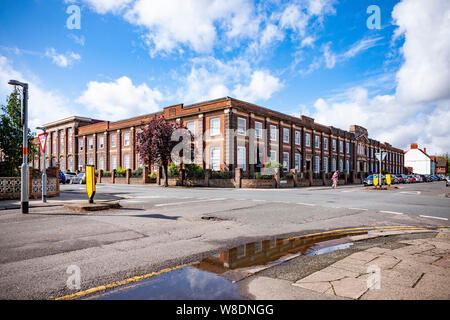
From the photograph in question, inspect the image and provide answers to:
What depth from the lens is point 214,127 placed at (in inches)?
1270

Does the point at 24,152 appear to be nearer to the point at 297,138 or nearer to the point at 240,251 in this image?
the point at 240,251

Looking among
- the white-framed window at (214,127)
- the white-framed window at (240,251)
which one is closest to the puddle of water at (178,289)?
the white-framed window at (240,251)

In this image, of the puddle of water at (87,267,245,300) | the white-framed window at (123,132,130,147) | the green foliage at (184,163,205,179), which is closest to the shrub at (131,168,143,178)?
the white-framed window at (123,132,130,147)

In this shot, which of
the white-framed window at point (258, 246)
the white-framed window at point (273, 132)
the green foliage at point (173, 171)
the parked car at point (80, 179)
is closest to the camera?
the white-framed window at point (258, 246)

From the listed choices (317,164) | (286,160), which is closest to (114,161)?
(286,160)

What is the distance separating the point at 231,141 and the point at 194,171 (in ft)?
17.4

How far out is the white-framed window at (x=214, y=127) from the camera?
31891 mm

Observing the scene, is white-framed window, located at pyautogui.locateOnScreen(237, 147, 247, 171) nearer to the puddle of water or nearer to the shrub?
the shrub

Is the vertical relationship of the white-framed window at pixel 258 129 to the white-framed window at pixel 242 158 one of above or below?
above

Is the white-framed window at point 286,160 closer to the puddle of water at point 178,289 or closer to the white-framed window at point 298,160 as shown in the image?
the white-framed window at point 298,160

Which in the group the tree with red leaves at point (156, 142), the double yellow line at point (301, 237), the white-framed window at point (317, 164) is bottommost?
the double yellow line at point (301, 237)

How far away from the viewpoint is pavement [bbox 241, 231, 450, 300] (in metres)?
3.01
